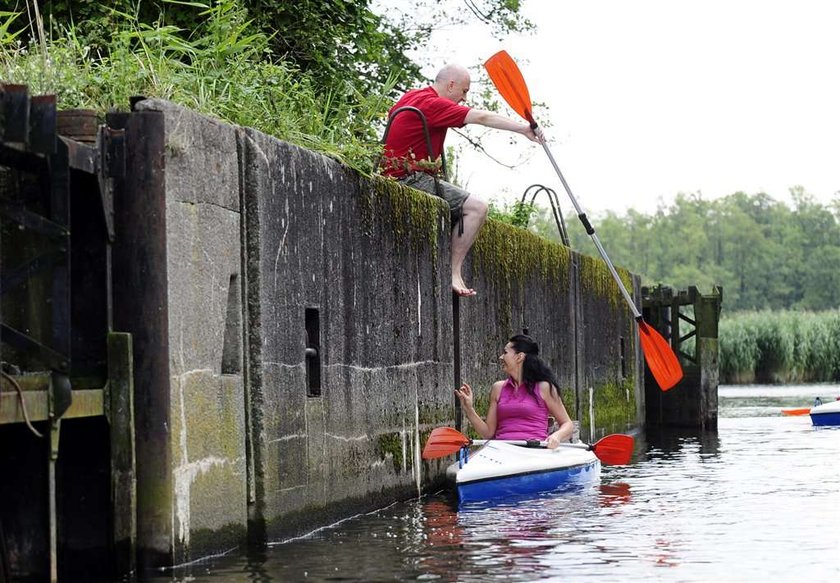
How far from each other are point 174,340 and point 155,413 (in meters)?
0.38

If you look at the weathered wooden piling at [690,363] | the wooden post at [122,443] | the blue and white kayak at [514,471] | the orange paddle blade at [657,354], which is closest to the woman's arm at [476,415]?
the blue and white kayak at [514,471]

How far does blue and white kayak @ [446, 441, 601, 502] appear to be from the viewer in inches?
429

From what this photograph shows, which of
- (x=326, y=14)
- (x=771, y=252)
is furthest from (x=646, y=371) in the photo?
(x=771, y=252)

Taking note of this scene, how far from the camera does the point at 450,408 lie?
12523 millimetres

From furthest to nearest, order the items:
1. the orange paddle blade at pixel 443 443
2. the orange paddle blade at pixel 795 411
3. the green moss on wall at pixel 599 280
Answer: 1. the orange paddle blade at pixel 795 411
2. the green moss on wall at pixel 599 280
3. the orange paddle blade at pixel 443 443

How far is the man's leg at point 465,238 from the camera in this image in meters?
12.7

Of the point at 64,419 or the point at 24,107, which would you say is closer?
the point at 24,107

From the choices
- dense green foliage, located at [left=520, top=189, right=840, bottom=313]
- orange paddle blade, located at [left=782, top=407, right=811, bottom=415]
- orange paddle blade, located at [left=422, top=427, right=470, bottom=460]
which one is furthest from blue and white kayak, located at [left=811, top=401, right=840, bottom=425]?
dense green foliage, located at [left=520, top=189, right=840, bottom=313]

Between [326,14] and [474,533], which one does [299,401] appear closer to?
[474,533]

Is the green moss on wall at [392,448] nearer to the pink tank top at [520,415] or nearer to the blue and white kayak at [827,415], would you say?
the pink tank top at [520,415]

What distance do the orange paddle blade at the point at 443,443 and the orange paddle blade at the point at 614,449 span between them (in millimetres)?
2182

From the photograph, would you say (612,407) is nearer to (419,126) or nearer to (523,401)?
(523,401)

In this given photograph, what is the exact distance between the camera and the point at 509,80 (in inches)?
552

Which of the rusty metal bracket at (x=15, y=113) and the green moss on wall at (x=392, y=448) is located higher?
the rusty metal bracket at (x=15, y=113)
